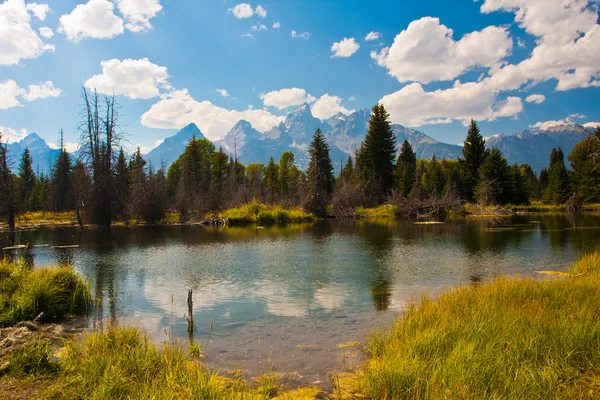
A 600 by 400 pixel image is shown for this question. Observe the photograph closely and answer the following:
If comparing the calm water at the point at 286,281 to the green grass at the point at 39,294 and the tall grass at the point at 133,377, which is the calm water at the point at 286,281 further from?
the tall grass at the point at 133,377

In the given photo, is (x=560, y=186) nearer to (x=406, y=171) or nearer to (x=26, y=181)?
(x=406, y=171)

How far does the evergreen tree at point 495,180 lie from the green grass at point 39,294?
63977 millimetres

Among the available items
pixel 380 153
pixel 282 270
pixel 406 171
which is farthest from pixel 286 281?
pixel 406 171

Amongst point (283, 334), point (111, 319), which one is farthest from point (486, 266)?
point (111, 319)

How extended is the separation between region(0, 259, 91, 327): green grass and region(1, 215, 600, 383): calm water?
91 centimetres

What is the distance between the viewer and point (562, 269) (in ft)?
55.5

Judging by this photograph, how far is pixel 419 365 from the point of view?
20.1 feet

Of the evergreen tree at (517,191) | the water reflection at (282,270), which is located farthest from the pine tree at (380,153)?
the water reflection at (282,270)

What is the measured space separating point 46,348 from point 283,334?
5317 millimetres

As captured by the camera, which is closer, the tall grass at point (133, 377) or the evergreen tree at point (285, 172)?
the tall grass at point (133, 377)

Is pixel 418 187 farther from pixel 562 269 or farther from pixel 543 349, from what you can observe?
pixel 543 349

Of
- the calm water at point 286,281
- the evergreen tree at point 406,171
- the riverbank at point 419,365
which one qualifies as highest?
the evergreen tree at point 406,171

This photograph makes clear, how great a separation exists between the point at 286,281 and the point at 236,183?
55749 millimetres

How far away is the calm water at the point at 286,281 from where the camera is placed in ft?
31.3
